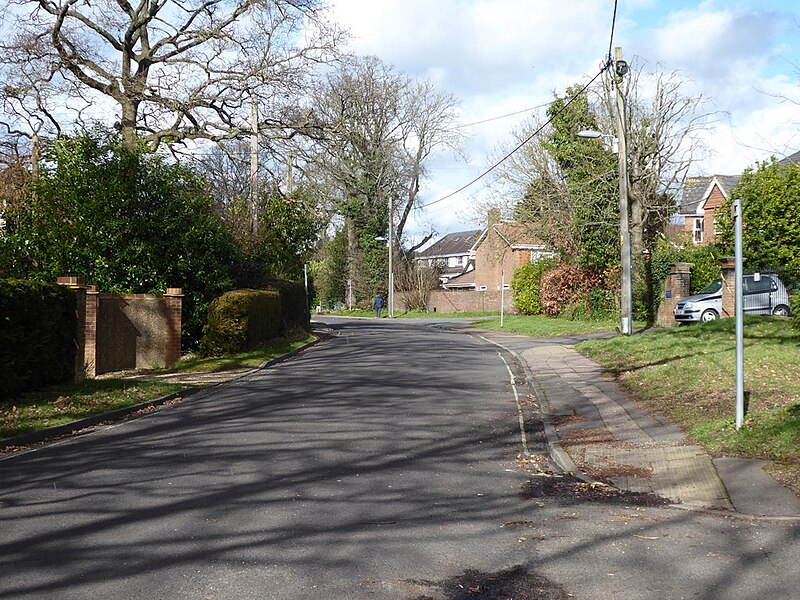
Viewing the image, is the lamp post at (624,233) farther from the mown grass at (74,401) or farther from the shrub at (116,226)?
the mown grass at (74,401)

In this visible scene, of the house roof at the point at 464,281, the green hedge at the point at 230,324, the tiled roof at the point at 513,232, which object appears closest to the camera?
the green hedge at the point at 230,324

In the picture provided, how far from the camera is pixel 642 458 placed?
29.7 ft

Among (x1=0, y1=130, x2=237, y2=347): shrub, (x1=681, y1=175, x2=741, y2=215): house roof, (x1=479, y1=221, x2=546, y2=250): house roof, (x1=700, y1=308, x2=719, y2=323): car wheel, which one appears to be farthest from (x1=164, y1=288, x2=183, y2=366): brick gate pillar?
(x1=681, y1=175, x2=741, y2=215): house roof

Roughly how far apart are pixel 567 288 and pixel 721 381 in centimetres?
2572

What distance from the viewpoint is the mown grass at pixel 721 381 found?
8844mm

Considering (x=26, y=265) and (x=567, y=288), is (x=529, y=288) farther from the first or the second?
(x=26, y=265)

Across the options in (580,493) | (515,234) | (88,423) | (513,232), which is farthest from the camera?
(515,234)

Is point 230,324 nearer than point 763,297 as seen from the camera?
Yes

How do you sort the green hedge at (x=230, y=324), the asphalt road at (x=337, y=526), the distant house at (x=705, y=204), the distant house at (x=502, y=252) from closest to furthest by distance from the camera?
1. the asphalt road at (x=337, y=526)
2. the green hedge at (x=230, y=324)
3. the distant house at (x=502, y=252)
4. the distant house at (x=705, y=204)

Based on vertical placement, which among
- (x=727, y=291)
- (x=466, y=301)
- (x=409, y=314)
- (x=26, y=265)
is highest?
(x=26, y=265)

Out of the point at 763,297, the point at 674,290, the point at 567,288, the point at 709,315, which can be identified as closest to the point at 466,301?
the point at 567,288

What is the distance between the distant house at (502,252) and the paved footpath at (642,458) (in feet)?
85.5

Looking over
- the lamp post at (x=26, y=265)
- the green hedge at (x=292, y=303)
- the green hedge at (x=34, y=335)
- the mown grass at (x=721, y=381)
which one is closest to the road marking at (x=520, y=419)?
the mown grass at (x=721, y=381)

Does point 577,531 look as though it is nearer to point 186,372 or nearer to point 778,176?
point 186,372
